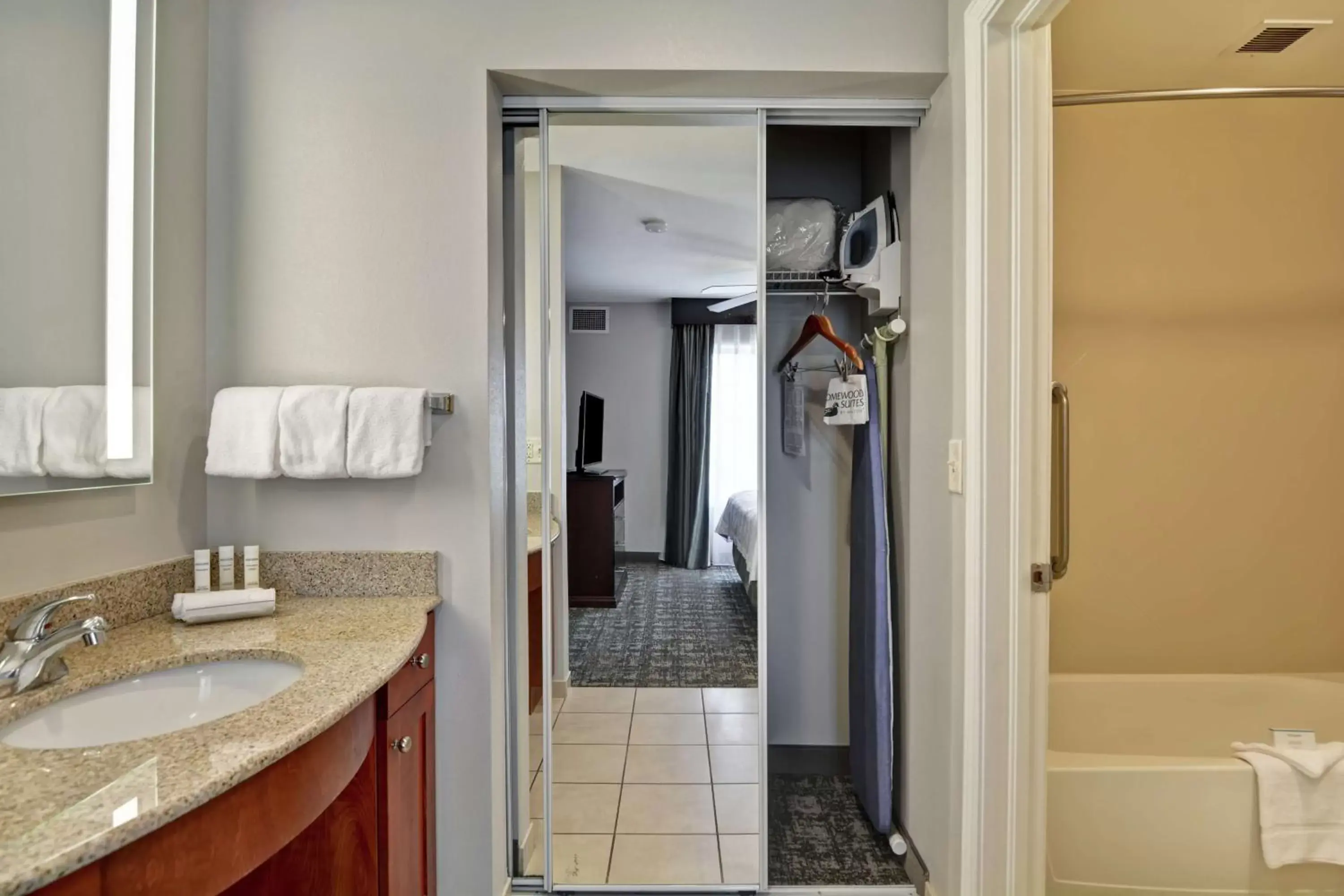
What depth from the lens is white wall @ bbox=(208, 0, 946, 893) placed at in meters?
1.56

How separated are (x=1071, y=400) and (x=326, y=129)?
2310mm

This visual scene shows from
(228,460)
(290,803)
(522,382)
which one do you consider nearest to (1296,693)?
(522,382)

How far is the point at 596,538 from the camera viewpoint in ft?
6.04

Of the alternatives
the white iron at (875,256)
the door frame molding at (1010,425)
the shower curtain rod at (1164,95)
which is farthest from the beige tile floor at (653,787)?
the shower curtain rod at (1164,95)

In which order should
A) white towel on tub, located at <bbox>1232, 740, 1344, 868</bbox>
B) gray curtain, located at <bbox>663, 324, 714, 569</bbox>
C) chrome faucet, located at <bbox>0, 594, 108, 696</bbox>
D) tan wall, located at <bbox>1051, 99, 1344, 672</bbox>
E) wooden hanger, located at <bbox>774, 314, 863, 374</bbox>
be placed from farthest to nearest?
tan wall, located at <bbox>1051, 99, 1344, 672</bbox>
wooden hanger, located at <bbox>774, 314, 863, 374</bbox>
gray curtain, located at <bbox>663, 324, 714, 569</bbox>
white towel on tub, located at <bbox>1232, 740, 1344, 868</bbox>
chrome faucet, located at <bbox>0, 594, 108, 696</bbox>

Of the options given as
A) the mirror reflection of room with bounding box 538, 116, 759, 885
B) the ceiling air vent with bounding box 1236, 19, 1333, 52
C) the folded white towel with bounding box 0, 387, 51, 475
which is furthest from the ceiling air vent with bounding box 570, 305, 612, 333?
the ceiling air vent with bounding box 1236, 19, 1333, 52

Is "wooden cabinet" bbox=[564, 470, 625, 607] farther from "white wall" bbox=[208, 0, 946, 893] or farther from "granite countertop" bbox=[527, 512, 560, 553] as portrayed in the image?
"white wall" bbox=[208, 0, 946, 893]

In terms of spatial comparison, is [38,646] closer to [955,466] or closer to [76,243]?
[76,243]

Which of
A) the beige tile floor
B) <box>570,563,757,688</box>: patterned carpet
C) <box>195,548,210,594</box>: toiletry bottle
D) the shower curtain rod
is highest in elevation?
the shower curtain rod

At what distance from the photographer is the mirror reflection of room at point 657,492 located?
1770mm

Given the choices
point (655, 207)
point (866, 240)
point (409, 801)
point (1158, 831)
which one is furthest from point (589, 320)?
point (1158, 831)

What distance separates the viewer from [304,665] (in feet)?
3.59

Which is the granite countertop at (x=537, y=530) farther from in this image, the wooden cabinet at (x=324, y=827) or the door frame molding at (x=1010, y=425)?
the door frame molding at (x=1010, y=425)

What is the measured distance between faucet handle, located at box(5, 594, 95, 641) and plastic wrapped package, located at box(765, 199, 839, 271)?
1.81m
